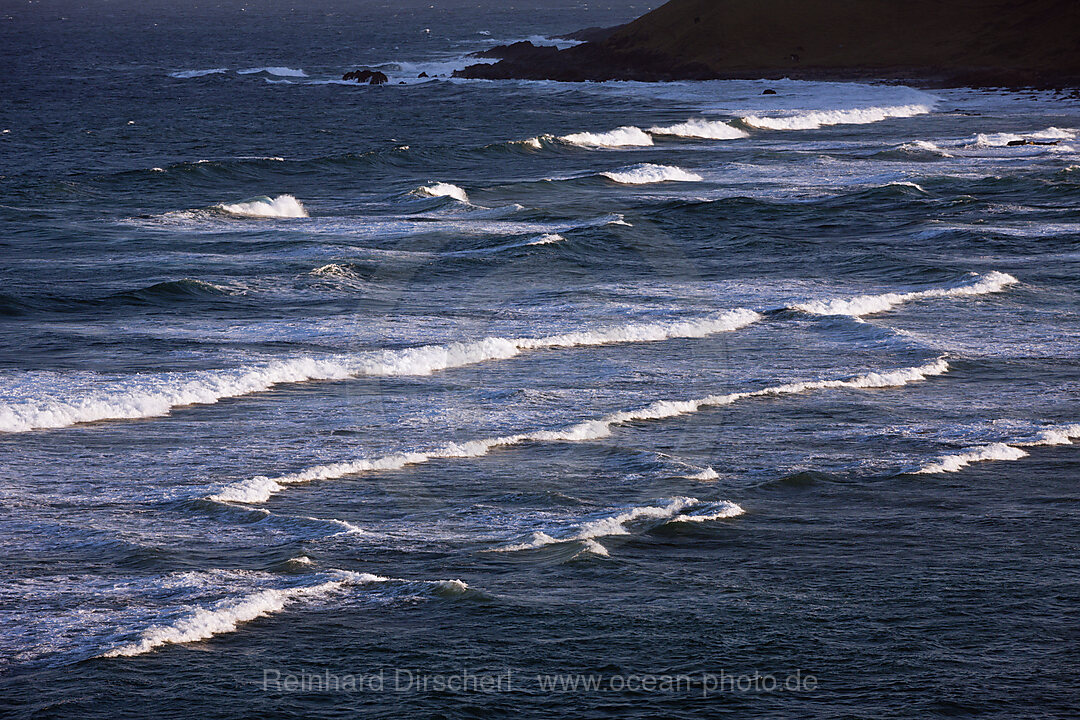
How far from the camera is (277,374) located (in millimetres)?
17406

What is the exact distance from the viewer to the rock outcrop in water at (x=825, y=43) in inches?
2817

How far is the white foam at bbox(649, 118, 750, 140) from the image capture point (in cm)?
5334

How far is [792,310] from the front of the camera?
21906 mm

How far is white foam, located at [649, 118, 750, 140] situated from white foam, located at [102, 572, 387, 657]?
45.2 metres

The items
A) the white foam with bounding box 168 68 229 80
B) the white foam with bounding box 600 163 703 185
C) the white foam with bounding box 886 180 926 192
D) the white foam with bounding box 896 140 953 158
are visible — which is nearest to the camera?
the white foam with bounding box 886 180 926 192


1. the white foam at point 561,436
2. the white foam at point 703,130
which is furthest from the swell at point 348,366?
the white foam at point 703,130

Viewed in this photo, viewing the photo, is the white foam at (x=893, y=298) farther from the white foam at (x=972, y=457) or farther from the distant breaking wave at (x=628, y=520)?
the distant breaking wave at (x=628, y=520)

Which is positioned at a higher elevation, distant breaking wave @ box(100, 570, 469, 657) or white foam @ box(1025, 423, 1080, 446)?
distant breaking wave @ box(100, 570, 469, 657)

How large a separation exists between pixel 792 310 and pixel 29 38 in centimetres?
12712

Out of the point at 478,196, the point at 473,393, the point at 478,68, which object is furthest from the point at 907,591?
the point at 478,68

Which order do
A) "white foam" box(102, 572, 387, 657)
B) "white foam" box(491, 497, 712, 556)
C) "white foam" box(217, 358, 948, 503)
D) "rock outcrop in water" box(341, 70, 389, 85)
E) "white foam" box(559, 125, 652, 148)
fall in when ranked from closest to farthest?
1. "white foam" box(102, 572, 387, 657)
2. "white foam" box(491, 497, 712, 556)
3. "white foam" box(217, 358, 948, 503)
4. "white foam" box(559, 125, 652, 148)
5. "rock outcrop in water" box(341, 70, 389, 85)

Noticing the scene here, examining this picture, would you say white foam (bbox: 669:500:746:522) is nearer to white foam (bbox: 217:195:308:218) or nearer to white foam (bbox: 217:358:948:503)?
white foam (bbox: 217:358:948:503)

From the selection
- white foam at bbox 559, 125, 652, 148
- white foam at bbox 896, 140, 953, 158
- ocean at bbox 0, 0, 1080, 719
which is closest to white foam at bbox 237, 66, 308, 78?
white foam at bbox 559, 125, 652, 148

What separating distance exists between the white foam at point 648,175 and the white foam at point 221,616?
32.1 m
